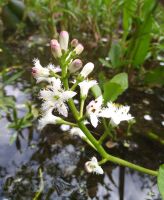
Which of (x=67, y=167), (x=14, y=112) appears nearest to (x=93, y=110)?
(x=67, y=167)

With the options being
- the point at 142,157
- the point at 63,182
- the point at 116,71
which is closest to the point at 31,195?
the point at 63,182

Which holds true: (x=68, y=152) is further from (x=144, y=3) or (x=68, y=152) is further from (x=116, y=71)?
(x=144, y=3)

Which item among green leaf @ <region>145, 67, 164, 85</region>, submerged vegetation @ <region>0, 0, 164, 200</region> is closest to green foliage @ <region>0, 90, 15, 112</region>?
submerged vegetation @ <region>0, 0, 164, 200</region>

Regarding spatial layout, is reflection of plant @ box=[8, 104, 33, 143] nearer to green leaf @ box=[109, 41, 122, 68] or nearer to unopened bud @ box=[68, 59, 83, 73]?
green leaf @ box=[109, 41, 122, 68]

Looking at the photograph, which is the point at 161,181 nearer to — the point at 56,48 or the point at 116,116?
the point at 116,116

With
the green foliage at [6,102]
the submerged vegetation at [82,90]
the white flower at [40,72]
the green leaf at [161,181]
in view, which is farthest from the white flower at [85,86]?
the green foliage at [6,102]

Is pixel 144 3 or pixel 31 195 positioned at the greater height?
pixel 144 3

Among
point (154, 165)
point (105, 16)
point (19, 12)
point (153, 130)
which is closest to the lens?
point (154, 165)
